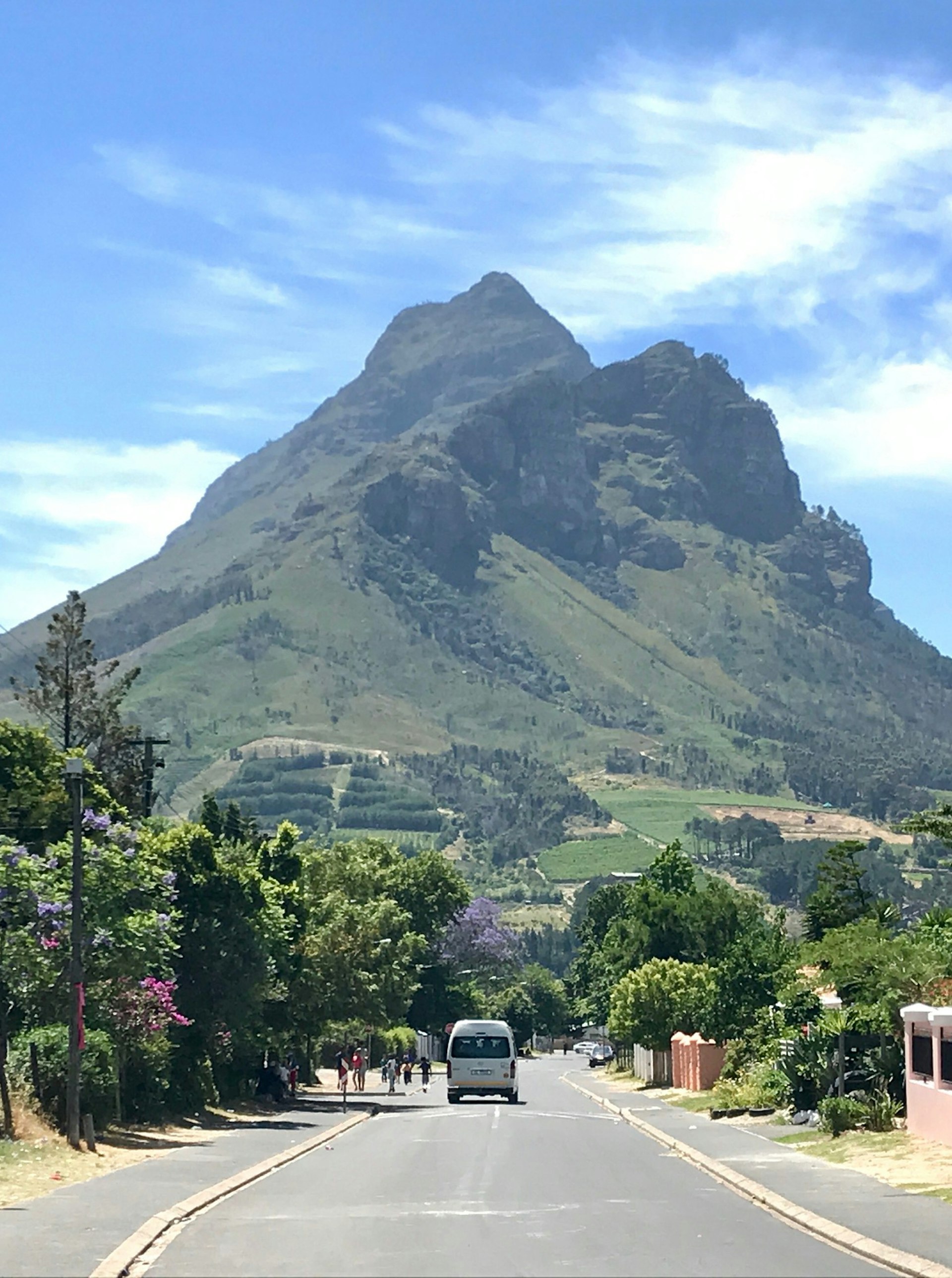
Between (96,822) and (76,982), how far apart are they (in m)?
5.77

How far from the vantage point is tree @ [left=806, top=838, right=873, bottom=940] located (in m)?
56.7

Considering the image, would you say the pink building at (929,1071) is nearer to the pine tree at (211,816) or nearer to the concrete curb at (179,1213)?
the concrete curb at (179,1213)

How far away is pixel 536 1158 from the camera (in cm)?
3034

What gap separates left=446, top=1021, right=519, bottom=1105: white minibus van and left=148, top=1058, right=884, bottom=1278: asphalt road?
2262 cm

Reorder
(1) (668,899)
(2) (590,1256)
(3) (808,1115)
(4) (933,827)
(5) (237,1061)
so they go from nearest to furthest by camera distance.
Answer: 1. (2) (590,1256)
2. (4) (933,827)
3. (3) (808,1115)
4. (5) (237,1061)
5. (1) (668,899)

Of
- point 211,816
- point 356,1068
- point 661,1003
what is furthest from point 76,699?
point 661,1003

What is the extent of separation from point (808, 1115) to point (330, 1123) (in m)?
12.4

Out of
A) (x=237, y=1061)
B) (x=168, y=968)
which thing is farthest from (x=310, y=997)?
(x=168, y=968)

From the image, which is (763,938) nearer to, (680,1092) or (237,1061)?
(680,1092)

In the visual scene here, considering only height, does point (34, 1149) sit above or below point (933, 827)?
below

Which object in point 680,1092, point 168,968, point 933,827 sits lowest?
point 680,1092

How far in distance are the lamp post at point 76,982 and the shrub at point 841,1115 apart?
46.0 feet

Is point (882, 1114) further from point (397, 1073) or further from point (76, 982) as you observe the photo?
point (397, 1073)

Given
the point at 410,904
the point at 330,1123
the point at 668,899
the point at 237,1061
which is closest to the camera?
the point at 330,1123
